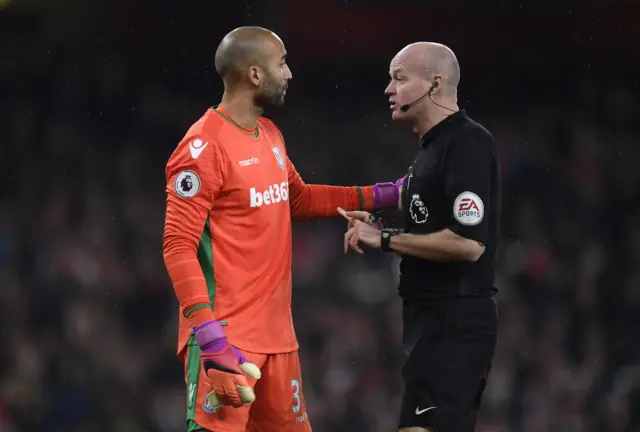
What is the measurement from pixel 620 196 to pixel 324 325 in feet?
7.75

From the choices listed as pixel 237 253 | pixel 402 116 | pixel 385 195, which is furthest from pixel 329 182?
pixel 237 253

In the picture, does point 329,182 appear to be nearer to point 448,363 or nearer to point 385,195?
point 385,195

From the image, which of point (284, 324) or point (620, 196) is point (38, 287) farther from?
point (620, 196)

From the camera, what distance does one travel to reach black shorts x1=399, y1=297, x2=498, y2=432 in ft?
11.5

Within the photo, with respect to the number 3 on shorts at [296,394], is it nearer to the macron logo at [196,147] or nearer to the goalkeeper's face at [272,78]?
the macron logo at [196,147]

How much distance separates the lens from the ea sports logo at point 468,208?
342 centimetres

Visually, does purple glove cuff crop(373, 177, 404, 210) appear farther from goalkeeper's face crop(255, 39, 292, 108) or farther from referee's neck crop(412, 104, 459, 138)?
goalkeeper's face crop(255, 39, 292, 108)

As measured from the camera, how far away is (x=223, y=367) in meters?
3.28

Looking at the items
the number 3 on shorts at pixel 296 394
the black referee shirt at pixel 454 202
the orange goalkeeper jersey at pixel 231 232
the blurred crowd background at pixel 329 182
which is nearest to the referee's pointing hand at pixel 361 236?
the black referee shirt at pixel 454 202

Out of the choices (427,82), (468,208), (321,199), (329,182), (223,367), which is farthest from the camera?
(329,182)

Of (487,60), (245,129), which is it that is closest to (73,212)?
(487,60)

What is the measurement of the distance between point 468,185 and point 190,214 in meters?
0.93

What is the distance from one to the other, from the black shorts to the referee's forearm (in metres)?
0.17

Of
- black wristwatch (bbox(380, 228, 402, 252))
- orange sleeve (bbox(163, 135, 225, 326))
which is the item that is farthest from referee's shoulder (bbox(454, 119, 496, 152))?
orange sleeve (bbox(163, 135, 225, 326))
